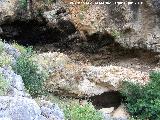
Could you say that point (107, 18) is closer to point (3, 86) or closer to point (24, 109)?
point (3, 86)

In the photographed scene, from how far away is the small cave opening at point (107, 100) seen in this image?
1869 cm

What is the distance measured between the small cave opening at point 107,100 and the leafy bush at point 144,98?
0.67 m

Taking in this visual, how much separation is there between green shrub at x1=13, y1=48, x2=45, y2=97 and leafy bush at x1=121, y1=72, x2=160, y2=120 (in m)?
3.29

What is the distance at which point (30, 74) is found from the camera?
15.9 m

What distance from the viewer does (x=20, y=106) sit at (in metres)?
10.6

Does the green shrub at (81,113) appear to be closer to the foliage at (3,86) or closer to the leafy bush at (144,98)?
the foliage at (3,86)

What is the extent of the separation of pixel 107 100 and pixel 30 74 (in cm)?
405

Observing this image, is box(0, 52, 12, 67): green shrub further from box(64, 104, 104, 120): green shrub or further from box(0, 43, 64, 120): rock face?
box(64, 104, 104, 120): green shrub

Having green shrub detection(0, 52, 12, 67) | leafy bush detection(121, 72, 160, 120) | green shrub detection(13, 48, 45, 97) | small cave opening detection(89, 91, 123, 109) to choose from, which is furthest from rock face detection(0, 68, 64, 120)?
small cave opening detection(89, 91, 123, 109)

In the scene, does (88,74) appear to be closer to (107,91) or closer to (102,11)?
(107,91)

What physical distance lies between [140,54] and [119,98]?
7.30ft

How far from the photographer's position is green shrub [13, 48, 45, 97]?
612 inches

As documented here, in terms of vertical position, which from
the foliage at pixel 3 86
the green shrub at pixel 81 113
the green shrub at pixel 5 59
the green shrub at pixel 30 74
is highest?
the foliage at pixel 3 86

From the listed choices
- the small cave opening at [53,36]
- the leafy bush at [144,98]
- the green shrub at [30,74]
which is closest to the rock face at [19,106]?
the green shrub at [30,74]
